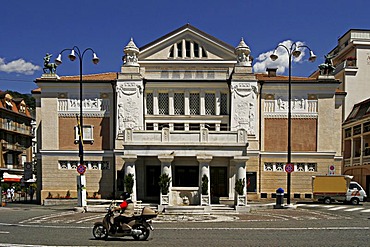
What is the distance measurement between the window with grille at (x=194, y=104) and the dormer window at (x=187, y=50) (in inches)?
135

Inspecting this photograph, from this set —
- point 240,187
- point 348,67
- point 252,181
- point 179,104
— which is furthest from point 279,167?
point 348,67

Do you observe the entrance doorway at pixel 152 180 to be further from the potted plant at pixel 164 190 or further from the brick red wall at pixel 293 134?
the brick red wall at pixel 293 134

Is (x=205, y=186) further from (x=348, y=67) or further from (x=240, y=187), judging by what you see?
(x=348, y=67)

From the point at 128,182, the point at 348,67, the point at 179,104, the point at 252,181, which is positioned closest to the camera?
the point at 128,182

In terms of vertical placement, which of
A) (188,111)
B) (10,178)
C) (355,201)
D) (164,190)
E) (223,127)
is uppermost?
(188,111)

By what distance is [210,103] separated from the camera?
34.2m

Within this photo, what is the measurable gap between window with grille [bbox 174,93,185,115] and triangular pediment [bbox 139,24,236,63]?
3215 mm

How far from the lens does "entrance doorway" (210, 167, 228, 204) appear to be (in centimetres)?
3141

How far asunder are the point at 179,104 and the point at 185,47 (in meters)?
5.08

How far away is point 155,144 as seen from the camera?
27641mm

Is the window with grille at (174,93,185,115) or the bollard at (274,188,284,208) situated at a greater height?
the window with grille at (174,93,185,115)

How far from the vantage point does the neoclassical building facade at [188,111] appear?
32969 mm

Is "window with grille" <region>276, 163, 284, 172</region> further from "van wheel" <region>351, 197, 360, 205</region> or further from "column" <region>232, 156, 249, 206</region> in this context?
"column" <region>232, 156, 249, 206</region>

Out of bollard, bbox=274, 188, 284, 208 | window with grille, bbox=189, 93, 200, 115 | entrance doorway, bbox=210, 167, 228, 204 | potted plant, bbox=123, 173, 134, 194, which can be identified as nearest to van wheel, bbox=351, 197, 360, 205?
bollard, bbox=274, 188, 284, 208
